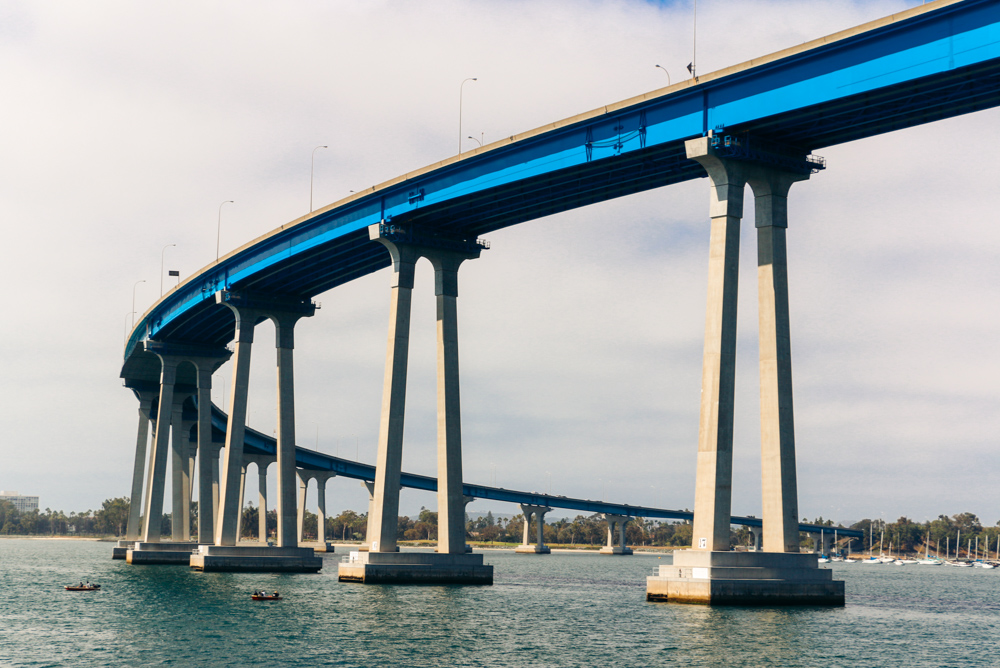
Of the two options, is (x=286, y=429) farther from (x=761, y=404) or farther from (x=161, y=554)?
(x=761, y=404)

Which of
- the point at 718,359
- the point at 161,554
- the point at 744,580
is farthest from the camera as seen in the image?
the point at 161,554

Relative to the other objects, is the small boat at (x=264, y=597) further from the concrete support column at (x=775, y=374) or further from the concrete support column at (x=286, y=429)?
the concrete support column at (x=286, y=429)

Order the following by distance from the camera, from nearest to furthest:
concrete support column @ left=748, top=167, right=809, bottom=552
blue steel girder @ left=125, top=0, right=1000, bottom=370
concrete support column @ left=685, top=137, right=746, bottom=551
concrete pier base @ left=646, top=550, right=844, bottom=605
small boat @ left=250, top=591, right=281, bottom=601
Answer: blue steel girder @ left=125, top=0, right=1000, bottom=370 → concrete pier base @ left=646, top=550, right=844, bottom=605 → concrete support column @ left=685, top=137, right=746, bottom=551 → concrete support column @ left=748, top=167, right=809, bottom=552 → small boat @ left=250, top=591, right=281, bottom=601

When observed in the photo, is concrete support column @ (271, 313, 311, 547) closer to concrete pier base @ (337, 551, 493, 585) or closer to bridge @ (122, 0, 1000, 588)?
bridge @ (122, 0, 1000, 588)

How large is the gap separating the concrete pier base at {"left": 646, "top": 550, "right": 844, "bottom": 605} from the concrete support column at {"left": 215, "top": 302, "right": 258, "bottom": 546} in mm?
45221

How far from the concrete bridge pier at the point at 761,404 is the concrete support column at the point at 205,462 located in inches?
2343

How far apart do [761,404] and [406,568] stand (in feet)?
77.7

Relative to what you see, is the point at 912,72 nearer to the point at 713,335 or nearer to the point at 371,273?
the point at 713,335

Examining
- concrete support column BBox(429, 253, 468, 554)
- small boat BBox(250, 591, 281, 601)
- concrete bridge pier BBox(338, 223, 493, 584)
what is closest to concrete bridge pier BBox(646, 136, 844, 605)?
small boat BBox(250, 591, 281, 601)

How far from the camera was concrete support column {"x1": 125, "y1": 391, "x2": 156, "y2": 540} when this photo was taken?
126125 millimetres

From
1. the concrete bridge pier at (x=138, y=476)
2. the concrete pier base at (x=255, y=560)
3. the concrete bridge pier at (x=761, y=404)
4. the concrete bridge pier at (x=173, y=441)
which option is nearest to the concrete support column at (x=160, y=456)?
the concrete bridge pier at (x=173, y=441)

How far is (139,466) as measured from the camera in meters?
129

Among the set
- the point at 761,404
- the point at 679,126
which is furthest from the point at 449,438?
the point at 679,126

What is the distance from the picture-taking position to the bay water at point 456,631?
35250 millimetres
